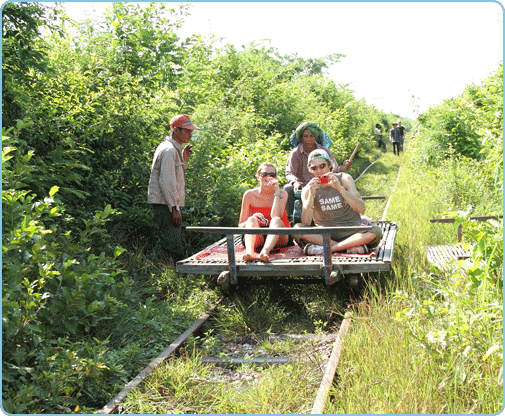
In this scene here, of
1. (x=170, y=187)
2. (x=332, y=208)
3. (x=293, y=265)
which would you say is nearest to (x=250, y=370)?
(x=293, y=265)

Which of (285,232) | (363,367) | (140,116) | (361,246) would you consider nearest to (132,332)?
(285,232)

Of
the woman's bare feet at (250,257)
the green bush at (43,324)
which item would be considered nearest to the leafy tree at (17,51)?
the green bush at (43,324)

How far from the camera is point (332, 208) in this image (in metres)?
6.68

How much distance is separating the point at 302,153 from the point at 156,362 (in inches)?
179

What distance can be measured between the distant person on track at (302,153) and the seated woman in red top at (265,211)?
3.85 feet

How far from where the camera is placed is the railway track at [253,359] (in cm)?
394

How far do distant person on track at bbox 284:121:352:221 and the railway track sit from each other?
2.65m

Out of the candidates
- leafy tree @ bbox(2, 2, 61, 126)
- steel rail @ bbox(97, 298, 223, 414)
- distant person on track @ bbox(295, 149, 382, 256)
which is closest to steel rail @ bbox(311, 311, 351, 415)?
steel rail @ bbox(97, 298, 223, 414)

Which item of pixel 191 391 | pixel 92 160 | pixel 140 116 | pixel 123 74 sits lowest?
pixel 191 391

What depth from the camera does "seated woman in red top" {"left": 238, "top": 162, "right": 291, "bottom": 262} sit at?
6.52 m

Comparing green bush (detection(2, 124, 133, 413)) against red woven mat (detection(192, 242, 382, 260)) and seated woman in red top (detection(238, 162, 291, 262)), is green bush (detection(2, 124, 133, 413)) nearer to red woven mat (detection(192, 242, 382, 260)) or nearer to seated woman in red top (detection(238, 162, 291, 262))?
red woven mat (detection(192, 242, 382, 260))

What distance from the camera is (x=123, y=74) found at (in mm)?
8430

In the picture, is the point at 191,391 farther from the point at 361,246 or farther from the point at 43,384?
the point at 361,246

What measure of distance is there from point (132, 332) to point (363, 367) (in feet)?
7.50
